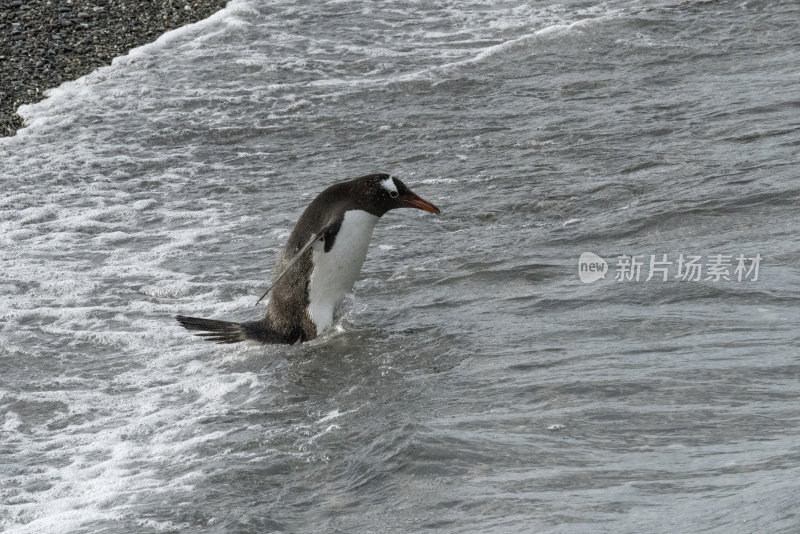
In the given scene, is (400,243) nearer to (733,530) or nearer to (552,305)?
(552,305)

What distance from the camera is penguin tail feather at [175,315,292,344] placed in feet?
22.8

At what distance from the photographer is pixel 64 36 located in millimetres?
14016

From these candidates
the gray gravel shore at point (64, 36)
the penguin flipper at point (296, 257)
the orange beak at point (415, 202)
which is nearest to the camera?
the penguin flipper at point (296, 257)

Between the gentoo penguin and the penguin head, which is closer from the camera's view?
the gentoo penguin

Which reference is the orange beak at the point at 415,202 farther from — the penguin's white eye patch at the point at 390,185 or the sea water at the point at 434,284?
the sea water at the point at 434,284

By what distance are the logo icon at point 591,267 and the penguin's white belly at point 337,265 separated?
1.31 meters

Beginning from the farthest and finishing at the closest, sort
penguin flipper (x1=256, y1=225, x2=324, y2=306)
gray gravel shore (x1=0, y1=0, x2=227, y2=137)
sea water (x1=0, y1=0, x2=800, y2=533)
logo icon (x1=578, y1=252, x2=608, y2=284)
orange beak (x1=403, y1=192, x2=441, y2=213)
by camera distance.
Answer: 1. gray gravel shore (x1=0, y1=0, x2=227, y2=137)
2. orange beak (x1=403, y1=192, x2=441, y2=213)
3. logo icon (x1=578, y1=252, x2=608, y2=284)
4. penguin flipper (x1=256, y1=225, x2=324, y2=306)
5. sea water (x1=0, y1=0, x2=800, y2=533)

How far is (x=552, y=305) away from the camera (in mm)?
7230

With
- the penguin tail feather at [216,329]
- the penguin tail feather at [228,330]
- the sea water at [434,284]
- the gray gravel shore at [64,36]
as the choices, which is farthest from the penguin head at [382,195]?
the gray gravel shore at [64,36]

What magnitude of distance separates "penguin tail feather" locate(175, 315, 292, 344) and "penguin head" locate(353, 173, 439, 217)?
3.15ft

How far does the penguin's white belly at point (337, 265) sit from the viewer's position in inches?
293

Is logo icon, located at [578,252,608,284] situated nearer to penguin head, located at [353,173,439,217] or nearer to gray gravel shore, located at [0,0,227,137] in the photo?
penguin head, located at [353,173,439,217]

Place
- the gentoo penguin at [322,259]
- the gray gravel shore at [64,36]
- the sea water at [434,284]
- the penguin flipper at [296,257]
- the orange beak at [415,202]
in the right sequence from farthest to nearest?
1. the gray gravel shore at [64,36]
2. the orange beak at [415,202]
3. the gentoo penguin at [322,259]
4. the penguin flipper at [296,257]
5. the sea water at [434,284]

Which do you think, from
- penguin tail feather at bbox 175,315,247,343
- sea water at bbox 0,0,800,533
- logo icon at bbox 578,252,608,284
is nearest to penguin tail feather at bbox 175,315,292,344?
penguin tail feather at bbox 175,315,247,343
